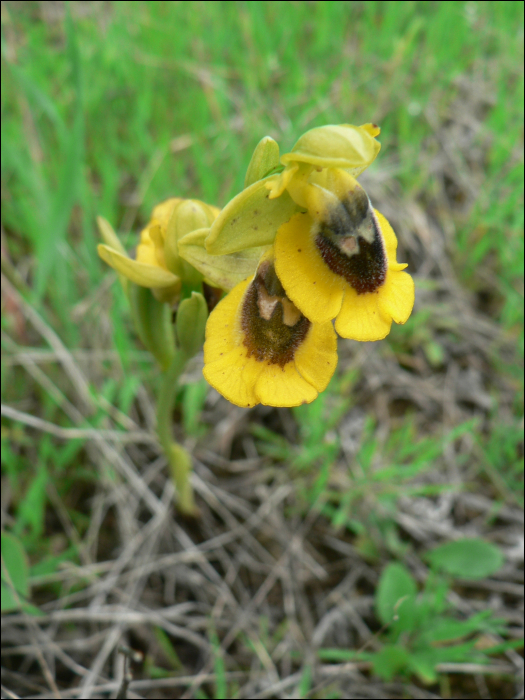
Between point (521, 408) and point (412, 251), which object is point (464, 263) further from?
point (521, 408)

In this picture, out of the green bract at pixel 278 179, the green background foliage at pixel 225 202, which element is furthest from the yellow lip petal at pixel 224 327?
the green background foliage at pixel 225 202

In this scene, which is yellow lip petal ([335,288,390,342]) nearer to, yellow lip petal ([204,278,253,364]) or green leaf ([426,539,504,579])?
yellow lip petal ([204,278,253,364])

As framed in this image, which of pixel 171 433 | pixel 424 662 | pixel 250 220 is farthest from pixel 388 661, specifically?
pixel 250 220

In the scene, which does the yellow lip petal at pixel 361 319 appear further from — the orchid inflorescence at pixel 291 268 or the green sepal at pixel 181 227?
the green sepal at pixel 181 227

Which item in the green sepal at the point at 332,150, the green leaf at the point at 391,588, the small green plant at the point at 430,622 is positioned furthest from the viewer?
the green leaf at the point at 391,588

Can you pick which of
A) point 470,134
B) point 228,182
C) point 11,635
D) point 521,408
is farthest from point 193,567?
point 470,134

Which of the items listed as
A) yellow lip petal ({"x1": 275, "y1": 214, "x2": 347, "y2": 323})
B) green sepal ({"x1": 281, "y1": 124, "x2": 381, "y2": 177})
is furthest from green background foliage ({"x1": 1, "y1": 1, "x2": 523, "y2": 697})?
green sepal ({"x1": 281, "y1": 124, "x2": 381, "y2": 177})
